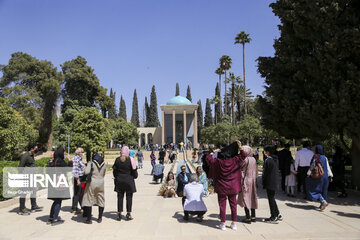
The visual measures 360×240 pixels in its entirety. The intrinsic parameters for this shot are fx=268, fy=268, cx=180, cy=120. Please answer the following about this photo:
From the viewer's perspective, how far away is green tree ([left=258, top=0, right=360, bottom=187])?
25.4 feet

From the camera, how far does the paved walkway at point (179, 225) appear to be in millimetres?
4816

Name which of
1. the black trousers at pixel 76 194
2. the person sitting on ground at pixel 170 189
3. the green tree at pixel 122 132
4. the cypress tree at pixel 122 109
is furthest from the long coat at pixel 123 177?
the cypress tree at pixel 122 109

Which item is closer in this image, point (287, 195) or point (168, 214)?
point (168, 214)

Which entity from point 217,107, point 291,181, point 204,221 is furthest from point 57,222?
point 217,107

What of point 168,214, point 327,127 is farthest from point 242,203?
point 327,127

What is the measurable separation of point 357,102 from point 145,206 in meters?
6.69

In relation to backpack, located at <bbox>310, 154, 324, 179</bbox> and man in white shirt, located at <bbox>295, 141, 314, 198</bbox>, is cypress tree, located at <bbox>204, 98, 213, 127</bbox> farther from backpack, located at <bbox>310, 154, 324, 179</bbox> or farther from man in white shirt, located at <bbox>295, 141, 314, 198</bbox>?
backpack, located at <bbox>310, 154, 324, 179</bbox>

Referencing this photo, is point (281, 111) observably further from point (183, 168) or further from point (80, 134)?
point (80, 134)

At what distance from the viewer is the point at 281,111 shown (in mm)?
9336

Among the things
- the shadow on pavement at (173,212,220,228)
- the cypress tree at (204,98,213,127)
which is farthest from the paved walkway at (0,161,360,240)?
the cypress tree at (204,98,213,127)

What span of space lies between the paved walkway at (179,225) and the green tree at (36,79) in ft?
99.4

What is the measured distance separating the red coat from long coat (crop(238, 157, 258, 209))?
14.8 inches

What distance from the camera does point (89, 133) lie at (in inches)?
1035

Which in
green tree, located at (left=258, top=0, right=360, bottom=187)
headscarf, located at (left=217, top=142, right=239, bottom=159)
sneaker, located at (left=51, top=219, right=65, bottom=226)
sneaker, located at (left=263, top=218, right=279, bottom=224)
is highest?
green tree, located at (left=258, top=0, right=360, bottom=187)
